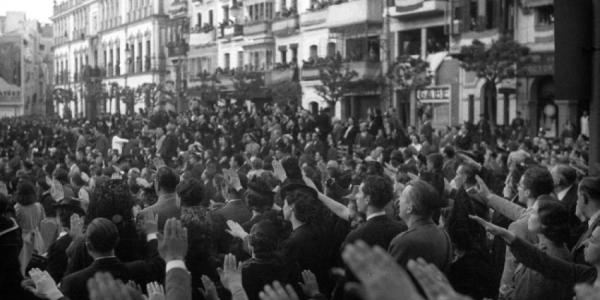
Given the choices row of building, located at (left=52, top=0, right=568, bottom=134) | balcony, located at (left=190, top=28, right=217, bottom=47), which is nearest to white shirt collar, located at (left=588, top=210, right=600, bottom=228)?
row of building, located at (left=52, top=0, right=568, bottom=134)

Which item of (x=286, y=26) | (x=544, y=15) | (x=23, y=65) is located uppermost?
(x=23, y=65)

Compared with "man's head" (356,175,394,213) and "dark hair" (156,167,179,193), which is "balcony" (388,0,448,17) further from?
"man's head" (356,175,394,213)

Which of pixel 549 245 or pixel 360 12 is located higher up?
pixel 360 12

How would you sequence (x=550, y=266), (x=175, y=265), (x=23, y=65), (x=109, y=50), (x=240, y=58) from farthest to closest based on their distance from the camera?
(x=23, y=65) < (x=109, y=50) < (x=240, y=58) < (x=550, y=266) < (x=175, y=265)

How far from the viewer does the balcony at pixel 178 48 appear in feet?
225

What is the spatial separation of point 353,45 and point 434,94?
699 centimetres

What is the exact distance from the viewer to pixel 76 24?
317 ft

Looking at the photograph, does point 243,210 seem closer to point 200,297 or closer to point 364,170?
point 200,297

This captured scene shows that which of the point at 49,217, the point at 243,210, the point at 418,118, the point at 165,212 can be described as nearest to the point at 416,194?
the point at 165,212

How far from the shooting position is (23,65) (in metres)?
103

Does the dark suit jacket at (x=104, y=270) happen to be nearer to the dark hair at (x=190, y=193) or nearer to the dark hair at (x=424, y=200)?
the dark hair at (x=190, y=193)

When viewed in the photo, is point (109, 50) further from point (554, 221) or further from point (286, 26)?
point (554, 221)

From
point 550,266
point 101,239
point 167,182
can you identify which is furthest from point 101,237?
point 167,182

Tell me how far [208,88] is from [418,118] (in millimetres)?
18095
